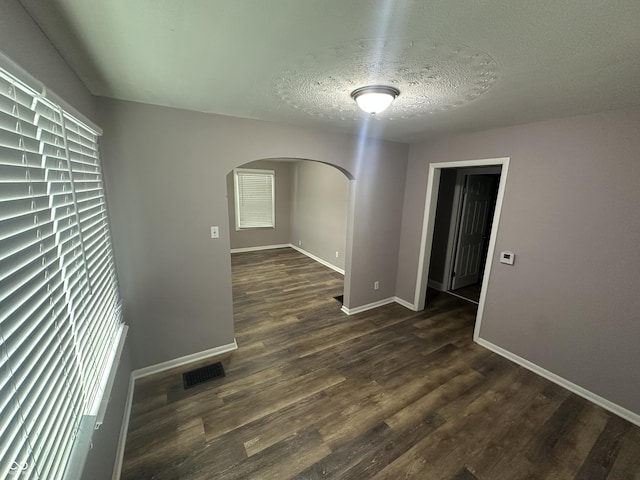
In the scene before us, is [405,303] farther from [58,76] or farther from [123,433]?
[58,76]

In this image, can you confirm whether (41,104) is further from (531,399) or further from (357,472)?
(531,399)

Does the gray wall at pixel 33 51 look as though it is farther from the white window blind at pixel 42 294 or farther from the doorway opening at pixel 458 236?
the doorway opening at pixel 458 236

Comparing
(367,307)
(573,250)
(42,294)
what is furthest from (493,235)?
(42,294)

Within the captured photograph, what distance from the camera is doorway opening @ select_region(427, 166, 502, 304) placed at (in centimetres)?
413

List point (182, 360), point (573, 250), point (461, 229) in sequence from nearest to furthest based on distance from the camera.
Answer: point (573, 250) < point (182, 360) < point (461, 229)

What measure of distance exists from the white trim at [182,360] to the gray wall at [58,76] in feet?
1.57

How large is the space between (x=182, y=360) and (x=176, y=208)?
58.7 inches

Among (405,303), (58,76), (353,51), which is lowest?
(405,303)

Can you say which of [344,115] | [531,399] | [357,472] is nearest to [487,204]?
[531,399]

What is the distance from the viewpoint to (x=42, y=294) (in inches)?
34.0

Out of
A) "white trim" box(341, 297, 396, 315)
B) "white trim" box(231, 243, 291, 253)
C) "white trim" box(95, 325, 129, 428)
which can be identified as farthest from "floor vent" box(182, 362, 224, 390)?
"white trim" box(231, 243, 291, 253)

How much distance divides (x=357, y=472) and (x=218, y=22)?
2.49 m

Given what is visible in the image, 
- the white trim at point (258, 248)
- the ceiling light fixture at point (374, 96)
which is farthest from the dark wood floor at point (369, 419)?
the white trim at point (258, 248)

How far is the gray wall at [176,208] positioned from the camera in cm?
202
